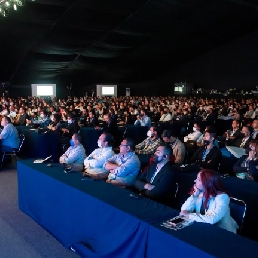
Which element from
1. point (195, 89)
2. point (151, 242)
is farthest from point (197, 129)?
point (195, 89)

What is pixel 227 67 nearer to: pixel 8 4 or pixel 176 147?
pixel 8 4

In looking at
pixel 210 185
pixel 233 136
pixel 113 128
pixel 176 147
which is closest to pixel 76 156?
pixel 176 147

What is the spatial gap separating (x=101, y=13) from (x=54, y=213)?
11.3 m

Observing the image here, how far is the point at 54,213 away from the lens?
12.6ft

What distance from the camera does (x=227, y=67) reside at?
71.3ft

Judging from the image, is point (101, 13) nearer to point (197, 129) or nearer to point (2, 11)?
point (2, 11)

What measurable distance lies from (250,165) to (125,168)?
5.13ft

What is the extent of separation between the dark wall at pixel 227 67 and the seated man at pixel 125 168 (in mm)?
18043

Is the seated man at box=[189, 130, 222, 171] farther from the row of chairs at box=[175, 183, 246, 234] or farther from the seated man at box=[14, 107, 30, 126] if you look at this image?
the seated man at box=[14, 107, 30, 126]

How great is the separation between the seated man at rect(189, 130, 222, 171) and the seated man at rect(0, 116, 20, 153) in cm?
412

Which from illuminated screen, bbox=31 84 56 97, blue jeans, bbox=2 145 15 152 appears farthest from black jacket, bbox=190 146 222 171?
illuminated screen, bbox=31 84 56 97

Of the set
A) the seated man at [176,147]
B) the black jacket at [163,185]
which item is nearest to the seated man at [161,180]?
the black jacket at [163,185]

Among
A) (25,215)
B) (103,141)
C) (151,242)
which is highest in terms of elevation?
(103,141)

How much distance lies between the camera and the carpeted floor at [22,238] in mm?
3443
